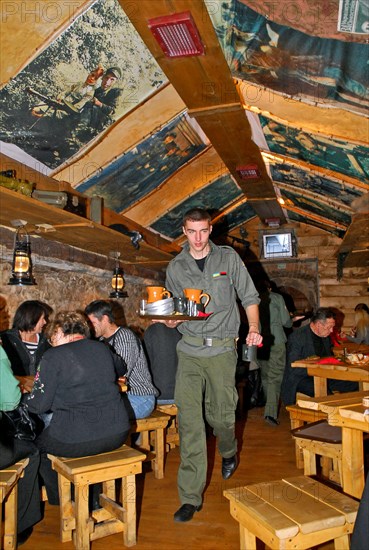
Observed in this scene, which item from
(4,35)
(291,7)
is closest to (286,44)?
(291,7)

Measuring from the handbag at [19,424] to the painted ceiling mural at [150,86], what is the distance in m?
2.48

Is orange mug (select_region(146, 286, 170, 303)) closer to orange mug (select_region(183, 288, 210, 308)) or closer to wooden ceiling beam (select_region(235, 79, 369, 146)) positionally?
orange mug (select_region(183, 288, 210, 308))

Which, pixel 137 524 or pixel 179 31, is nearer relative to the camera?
pixel 137 524

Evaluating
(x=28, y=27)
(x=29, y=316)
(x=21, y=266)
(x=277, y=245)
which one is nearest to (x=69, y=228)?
(x=21, y=266)

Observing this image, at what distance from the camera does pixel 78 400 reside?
106 inches

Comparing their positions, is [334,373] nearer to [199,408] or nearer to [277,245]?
[199,408]

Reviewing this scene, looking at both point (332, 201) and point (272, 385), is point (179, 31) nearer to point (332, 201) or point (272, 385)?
point (272, 385)

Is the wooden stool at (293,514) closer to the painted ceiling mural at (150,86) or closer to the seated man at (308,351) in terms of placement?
the seated man at (308,351)

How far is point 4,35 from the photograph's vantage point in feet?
11.0

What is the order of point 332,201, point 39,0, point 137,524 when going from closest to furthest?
1. point 137,524
2. point 39,0
3. point 332,201

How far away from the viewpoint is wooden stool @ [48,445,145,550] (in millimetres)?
2539

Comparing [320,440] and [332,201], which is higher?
[332,201]

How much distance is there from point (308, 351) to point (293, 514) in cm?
317

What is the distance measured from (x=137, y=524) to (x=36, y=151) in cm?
335
